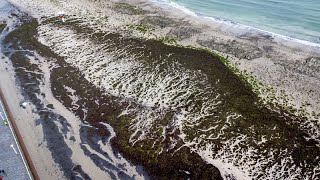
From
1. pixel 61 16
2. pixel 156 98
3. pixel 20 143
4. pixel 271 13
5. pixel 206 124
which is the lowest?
pixel 20 143

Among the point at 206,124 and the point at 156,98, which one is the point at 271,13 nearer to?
the point at 156,98

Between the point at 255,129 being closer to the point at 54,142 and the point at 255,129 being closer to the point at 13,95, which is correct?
the point at 54,142

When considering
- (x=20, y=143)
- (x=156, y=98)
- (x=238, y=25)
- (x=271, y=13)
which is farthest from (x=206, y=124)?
(x=271, y=13)

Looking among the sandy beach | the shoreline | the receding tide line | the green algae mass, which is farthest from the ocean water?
the receding tide line

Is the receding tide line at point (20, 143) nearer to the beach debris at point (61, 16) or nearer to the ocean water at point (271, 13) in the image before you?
the beach debris at point (61, 16)

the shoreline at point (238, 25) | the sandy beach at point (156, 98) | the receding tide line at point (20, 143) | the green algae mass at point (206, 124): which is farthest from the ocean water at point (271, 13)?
the receding tide line at point (20, 143)

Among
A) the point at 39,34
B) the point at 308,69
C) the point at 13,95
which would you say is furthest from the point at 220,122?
the point at 39,34
